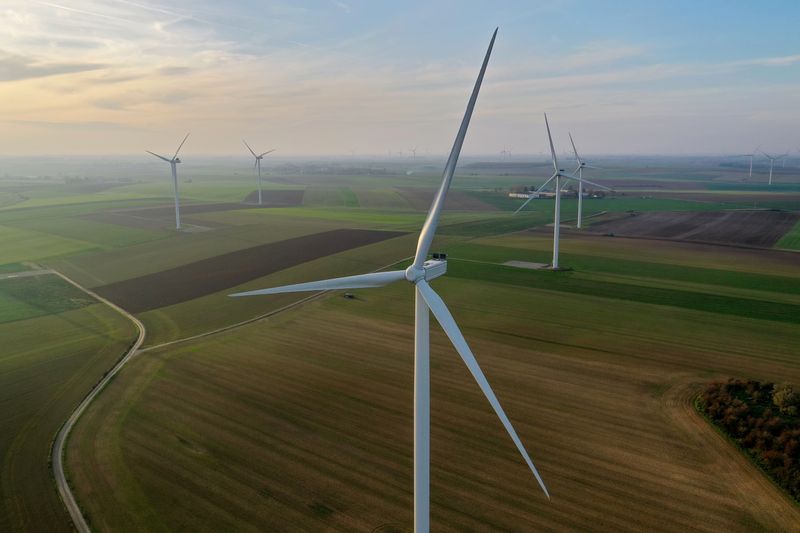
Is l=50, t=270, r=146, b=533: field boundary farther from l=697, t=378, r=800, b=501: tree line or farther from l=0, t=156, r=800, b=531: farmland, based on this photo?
l=697, t=378, r=800, b=501: tree line

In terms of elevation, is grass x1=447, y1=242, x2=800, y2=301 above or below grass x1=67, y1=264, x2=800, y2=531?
above

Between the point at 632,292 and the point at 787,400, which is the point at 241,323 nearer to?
the point at 632,292

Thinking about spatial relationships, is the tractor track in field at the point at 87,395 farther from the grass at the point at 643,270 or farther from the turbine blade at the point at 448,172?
the grass at the point at 643,270

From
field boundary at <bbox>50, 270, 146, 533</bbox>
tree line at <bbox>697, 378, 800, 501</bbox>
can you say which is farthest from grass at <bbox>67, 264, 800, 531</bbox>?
tree line at <bbox>697, 378, 800, 501</bbox>

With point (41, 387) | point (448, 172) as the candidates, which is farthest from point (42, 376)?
point (448, 172)

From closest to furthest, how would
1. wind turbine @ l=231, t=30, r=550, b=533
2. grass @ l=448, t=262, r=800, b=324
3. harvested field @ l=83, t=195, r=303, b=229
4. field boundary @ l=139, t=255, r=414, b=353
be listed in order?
wind turbine @ l=231, t=30, r=550, b=533, field boundary @ l=139, t=255, r=414, b=353, grass @ l=448, t=262, r=800, b=324, harvested field @ l=83, t=195, r=303, b=229

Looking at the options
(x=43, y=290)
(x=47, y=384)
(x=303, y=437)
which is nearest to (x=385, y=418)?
(x=303, y=437)
